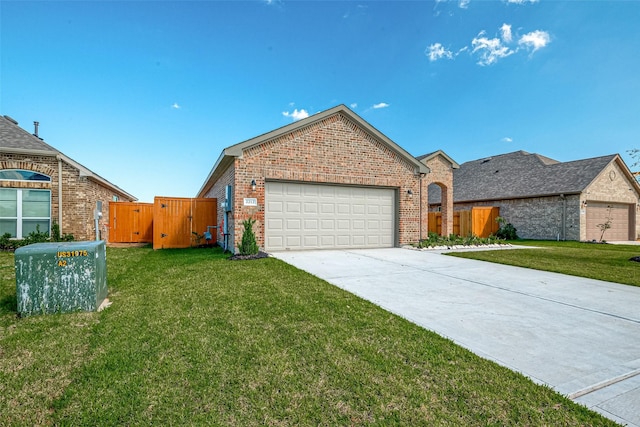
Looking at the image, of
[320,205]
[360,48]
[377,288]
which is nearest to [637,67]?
[360,48]

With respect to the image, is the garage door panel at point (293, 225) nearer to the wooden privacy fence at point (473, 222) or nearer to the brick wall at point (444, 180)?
the brick wall at point (444, 180)

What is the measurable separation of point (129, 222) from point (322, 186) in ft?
32.8

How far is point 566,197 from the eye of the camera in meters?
18.0

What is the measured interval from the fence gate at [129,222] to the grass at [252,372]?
10.8 metres

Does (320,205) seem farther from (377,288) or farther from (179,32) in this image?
(179,32)

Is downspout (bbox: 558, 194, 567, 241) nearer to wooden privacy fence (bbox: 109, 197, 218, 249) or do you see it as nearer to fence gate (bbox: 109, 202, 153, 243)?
wooden privacy fence (bbox: 109, 197, 218, 249)

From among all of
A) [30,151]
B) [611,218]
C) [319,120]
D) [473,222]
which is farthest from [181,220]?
[611,218]

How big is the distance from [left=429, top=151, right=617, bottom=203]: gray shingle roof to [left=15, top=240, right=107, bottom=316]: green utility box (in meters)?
22.5

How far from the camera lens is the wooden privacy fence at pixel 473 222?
1970cm

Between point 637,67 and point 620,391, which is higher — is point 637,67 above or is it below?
above

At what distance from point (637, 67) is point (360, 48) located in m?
10.6

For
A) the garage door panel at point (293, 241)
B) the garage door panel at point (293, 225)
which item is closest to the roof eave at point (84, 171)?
the garage door panel at point (293, 225)

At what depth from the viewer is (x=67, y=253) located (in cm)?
403

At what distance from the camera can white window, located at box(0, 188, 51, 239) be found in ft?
36.0
